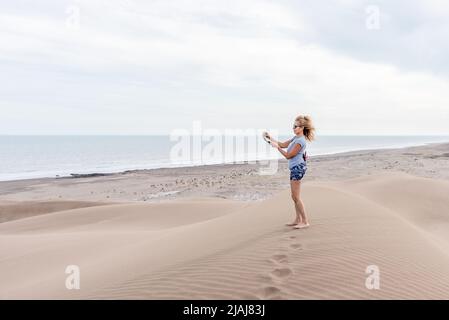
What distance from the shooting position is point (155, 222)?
12312 millimetres

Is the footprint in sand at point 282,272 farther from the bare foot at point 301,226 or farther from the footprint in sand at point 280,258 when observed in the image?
the bare foot at point 301,226

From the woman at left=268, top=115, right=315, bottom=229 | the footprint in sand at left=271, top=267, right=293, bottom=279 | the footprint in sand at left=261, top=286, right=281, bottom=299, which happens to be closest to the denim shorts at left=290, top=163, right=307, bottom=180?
the woman at left=268, top=115, right=315, bottom=229

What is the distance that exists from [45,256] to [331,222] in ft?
18.8

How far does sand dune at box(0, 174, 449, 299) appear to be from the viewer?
388cm

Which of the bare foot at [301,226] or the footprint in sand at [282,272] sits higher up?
the bare foot at [301,226]

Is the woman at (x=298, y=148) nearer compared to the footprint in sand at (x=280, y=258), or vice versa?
the footprint in sand at (x=280, y=258)

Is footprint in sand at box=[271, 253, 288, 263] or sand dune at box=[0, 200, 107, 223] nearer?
footprint in sand at box=[271, 253, 288, 263]

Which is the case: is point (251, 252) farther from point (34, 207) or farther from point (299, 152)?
point (34, 207)

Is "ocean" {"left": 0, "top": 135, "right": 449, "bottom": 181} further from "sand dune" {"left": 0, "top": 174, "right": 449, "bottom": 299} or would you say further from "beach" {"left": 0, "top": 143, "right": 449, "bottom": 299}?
"sand dune" {"left": 0, "top": 174, "right": 449, "bottom": 299}

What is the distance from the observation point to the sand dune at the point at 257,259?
388 cm

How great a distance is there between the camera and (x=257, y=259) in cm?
447

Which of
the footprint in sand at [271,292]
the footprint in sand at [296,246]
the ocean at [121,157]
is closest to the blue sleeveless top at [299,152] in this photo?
the footprint in sand at [296,246]
